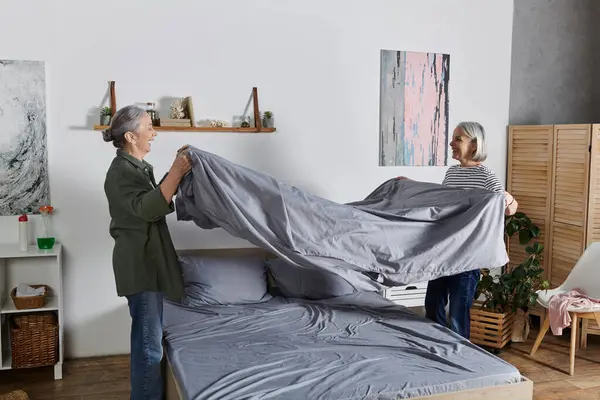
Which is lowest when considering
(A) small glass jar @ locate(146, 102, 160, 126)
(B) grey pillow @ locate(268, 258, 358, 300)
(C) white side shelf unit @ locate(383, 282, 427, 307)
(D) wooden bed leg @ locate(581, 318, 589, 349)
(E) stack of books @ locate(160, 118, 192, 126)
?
(D) wooden bed leg @ locate(581, 318, 589, 349)

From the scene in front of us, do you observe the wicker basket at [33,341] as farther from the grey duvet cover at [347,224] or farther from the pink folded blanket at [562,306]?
the pink folded blanket at [562,306]

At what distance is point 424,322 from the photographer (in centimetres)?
332

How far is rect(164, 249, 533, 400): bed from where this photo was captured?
2.48 metres

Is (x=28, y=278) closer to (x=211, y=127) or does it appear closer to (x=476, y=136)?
(x=211, y=127)

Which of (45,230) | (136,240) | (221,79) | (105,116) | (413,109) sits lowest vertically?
(45,230)

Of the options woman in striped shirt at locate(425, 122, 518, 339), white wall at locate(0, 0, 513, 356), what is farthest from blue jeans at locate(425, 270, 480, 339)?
white wall at locate(0, 0, 513, 356)

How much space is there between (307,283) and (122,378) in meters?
1.25

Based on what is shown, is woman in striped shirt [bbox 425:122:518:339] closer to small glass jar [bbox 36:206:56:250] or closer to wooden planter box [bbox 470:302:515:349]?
wooden planter box [bbox 470:302:515:349]

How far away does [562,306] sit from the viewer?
12.5ft

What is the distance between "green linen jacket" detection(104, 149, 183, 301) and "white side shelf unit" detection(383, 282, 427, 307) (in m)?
2.05

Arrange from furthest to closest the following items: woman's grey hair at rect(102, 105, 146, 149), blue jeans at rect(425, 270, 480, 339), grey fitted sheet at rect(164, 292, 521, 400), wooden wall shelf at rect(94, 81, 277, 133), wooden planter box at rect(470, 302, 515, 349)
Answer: wooden planter box at rect(470, 302, 515, 349) < wooden wall shelf at rect(94, 81, 277, 133) < blue jeans at rect(425, 270, 480, 339) < woman's grey hair at rect(102, 105, 146, 149) < grey fitted sheet at rect(164, 292, 521, 400)

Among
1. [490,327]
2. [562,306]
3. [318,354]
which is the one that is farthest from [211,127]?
[562,306]

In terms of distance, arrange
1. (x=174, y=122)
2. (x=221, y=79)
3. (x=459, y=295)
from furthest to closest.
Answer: (x=221, y=79) → (x=174, y=122) → (x=459, y=295)

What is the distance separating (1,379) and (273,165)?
2152 mm
